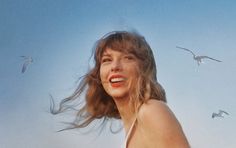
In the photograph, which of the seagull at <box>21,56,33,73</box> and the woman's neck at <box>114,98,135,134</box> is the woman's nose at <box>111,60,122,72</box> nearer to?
the woman's neck at <box>114,98,135,134</box>

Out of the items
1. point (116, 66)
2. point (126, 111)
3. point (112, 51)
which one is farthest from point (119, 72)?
point (126, 111)

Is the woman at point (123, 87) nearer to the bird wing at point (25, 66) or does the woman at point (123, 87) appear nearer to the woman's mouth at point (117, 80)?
the woman's mouth at point (117, 80)

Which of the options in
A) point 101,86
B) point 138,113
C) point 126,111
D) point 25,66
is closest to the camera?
point 138,113

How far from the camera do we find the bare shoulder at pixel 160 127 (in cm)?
248

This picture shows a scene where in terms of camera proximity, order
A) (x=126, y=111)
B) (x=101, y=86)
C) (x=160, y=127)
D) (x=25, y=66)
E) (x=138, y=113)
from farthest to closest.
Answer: (x=25, y=66) → (x=101, y=86) → (x=126, y=111) → (x=138, y=113) → (x=160, y=127)

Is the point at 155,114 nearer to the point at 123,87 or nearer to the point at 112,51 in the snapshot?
the point at 123,87

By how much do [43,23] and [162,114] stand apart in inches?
47.5

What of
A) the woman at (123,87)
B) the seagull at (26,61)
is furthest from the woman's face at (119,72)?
the seagull at (26,61)

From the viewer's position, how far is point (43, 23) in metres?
3.24

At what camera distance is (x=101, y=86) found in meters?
2.98

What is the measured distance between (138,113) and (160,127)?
0.24m

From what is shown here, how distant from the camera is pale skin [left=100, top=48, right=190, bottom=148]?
2.49 m

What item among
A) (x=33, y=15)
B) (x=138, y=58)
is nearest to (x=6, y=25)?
(x=33, y=15)

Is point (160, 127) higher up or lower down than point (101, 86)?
lower down
